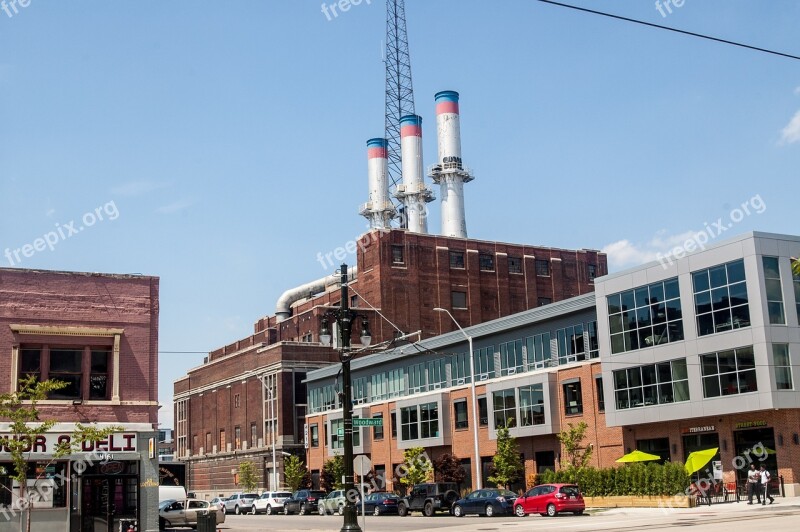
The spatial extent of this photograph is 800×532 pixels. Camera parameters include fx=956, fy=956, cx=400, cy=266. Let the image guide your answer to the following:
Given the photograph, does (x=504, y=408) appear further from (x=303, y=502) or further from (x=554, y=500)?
(x=554, y=500)

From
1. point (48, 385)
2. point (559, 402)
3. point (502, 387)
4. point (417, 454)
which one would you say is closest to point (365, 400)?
point (417, 454)

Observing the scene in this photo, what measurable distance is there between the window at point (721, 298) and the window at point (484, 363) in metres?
19.4

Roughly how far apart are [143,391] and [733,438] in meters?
30.0

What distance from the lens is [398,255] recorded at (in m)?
92.2

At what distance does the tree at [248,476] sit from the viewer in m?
93.2

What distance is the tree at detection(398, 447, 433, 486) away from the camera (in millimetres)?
66125

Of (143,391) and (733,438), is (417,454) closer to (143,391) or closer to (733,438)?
(733,438)

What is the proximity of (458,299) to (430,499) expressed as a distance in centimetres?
4331

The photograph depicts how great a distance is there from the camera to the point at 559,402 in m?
59.1

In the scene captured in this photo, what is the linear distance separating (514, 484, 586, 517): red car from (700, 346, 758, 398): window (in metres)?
9.74

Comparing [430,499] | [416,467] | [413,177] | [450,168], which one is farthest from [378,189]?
[430,499]

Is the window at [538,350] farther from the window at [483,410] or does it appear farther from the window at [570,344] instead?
the window at [483,410]

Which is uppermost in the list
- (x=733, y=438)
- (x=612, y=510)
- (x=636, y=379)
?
(x=636, y=379)

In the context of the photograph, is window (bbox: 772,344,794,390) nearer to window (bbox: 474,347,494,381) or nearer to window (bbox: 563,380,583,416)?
window (bbox: 563,380,583,416)
